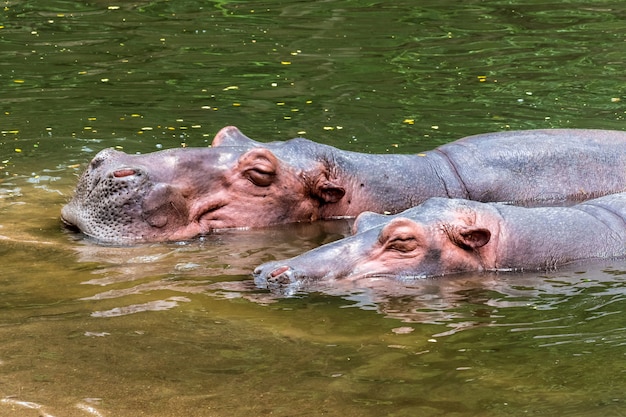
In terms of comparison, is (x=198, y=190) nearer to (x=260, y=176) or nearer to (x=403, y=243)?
(x=260, y=176)

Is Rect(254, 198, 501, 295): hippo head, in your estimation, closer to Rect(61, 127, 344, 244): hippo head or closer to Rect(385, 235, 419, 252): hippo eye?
Rect(385, 235, 419, 252): hippo eye

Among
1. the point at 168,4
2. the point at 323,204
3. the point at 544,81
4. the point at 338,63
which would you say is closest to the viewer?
the point at 323,204

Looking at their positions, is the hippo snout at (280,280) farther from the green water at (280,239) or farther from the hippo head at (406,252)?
the green water at (280,239)

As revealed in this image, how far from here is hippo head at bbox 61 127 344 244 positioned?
8594 millimetres

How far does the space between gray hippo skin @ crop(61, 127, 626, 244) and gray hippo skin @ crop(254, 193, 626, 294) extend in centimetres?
131

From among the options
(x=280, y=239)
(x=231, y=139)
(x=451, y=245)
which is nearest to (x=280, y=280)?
(x=451, y=245)

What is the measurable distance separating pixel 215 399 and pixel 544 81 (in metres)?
8.50

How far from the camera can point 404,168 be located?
9.57 metres

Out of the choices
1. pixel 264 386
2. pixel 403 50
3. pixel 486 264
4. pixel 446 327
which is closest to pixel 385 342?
pixel 446 327

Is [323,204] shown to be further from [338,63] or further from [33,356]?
[338,63]

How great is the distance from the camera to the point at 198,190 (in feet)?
29.2

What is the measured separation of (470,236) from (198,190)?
219 centimetres

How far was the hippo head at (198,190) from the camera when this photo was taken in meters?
8.59

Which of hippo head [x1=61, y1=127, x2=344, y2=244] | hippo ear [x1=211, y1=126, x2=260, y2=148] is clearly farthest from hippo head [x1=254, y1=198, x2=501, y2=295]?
hippo ear [x1=211, y1=126, x2=260, y2=148]
